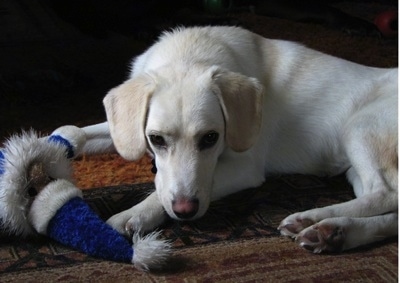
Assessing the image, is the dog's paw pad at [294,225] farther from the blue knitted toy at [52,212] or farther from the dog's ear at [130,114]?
the dog's ear at [130,114]

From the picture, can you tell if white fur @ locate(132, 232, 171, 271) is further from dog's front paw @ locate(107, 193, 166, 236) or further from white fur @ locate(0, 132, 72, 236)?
white fur @ locate(0, 132, 72, 236)

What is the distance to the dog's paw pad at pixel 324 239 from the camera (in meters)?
1.79

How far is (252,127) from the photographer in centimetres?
198

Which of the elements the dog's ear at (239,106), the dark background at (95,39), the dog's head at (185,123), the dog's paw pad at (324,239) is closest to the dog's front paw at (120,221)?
the dog's head at (185,123)

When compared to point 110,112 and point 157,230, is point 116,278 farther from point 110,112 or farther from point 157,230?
point 110,112

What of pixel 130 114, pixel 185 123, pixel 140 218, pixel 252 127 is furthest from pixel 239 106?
pixel 140 218

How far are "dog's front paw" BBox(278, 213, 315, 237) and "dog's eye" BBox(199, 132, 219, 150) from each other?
33 centimetres

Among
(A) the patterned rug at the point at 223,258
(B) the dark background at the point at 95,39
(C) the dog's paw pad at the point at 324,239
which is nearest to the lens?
(A) the patterned rug at the point at 223,258

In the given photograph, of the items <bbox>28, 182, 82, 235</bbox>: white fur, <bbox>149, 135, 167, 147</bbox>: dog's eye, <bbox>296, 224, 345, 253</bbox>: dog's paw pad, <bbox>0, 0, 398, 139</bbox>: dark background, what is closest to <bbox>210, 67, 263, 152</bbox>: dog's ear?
<bbox>149, 135, 167, 147</bbox>: dog's eye

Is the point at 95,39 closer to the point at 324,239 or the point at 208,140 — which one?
the point at 208,140

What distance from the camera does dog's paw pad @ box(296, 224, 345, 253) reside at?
5.86 ft

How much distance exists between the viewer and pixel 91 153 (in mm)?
2504

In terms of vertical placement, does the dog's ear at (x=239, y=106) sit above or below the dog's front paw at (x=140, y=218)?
Answer: above

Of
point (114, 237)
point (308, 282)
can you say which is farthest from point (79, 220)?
point (308, 282)
